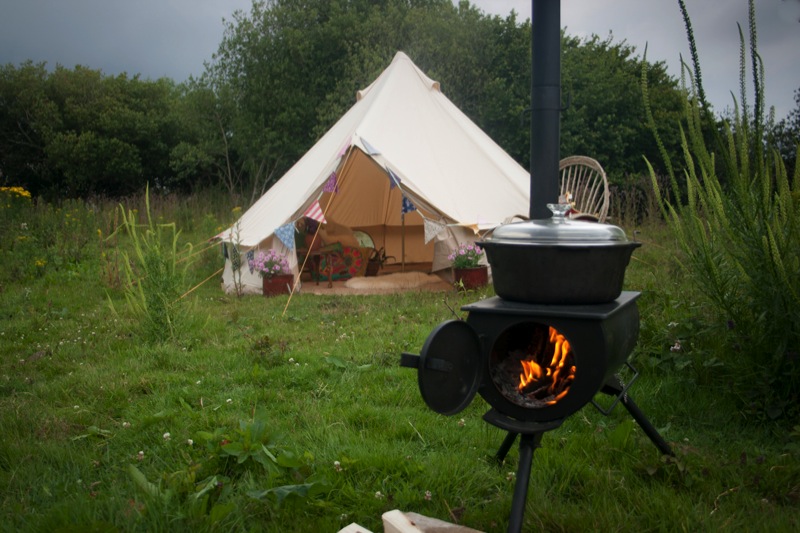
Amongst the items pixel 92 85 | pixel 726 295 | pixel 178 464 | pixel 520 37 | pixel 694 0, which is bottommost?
pixel 178 464

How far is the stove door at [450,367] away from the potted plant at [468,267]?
4.69 meters

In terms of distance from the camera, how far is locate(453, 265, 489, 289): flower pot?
21.9 feet

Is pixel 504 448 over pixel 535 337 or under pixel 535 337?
under

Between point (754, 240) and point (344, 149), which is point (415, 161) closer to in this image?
point (344, 149)

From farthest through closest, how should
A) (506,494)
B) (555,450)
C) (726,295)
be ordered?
(726,295), (555,450), (506,494)

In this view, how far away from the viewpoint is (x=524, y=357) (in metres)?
2.10

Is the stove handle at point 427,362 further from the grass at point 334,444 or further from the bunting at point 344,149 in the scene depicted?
the bunting at point 344,149

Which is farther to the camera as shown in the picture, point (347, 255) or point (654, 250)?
point (347, 255)

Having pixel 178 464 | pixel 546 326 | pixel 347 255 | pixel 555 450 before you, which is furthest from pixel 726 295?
pixel 347 255

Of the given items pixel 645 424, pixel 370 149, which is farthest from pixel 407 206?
pixel 645 424

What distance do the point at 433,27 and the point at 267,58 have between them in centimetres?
495

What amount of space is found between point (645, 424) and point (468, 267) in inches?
177

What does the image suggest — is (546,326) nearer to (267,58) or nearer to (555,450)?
(555,450)

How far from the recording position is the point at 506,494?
2287 mm
